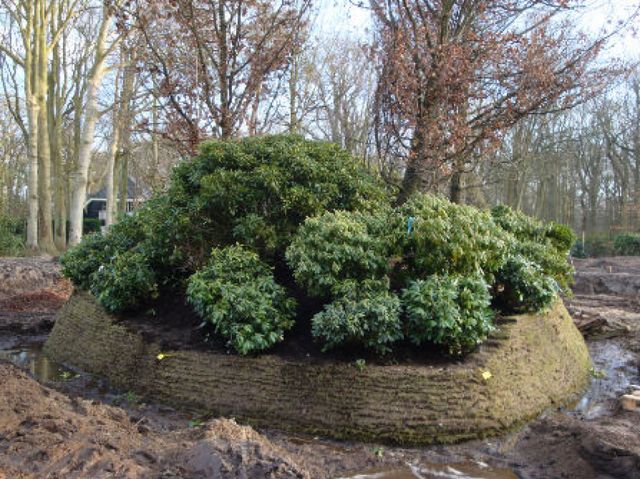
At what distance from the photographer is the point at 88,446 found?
3.95 metres

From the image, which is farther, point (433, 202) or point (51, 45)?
point (51, 45)

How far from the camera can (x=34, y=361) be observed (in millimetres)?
7730

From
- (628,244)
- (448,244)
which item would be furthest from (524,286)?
(628,244)

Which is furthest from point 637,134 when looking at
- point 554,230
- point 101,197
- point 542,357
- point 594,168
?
point 101,197

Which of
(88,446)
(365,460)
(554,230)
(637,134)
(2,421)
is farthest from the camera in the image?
(637,134)

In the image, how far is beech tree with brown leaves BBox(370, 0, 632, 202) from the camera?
8.57m

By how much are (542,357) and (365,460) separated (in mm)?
2535

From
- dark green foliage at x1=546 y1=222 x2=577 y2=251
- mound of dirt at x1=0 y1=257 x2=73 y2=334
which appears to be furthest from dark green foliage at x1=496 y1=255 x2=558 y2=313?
mound of dirt at x1=0 y1=257 x2=73 y2=334

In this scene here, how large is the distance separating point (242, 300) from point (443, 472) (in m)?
2.37

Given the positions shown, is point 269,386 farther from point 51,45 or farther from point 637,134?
point 637,134

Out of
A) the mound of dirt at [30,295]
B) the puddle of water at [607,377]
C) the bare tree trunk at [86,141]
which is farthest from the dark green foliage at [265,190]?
the bare tree trunk at [86,141]

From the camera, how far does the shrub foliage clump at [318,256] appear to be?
5.52 meters

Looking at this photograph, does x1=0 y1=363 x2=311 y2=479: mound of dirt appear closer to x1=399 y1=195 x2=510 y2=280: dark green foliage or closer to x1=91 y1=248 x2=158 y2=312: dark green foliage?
x1=91 y1=248 x2=158 y2=312: dark green foliage

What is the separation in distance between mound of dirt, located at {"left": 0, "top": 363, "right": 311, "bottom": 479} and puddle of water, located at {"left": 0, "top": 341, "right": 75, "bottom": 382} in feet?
7.23
